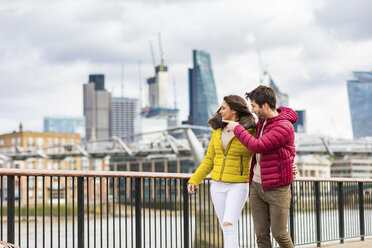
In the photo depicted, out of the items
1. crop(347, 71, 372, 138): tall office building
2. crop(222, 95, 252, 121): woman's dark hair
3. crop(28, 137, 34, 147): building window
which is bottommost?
crop(222, 95, 252, 121): woman's dark hair

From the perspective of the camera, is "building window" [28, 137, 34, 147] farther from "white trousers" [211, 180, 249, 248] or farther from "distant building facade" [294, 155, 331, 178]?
"white trousers" [211, 180, 249, 248]

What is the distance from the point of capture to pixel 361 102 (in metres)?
180

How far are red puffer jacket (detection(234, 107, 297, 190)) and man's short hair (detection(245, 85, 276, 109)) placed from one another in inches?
5.1

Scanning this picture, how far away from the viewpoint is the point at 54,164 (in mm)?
108688

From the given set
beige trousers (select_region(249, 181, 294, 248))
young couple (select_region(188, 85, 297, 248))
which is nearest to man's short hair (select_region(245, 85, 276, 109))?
young couple (select_region(188, 85, 297, 248))

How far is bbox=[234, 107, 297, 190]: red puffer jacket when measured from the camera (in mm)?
3801

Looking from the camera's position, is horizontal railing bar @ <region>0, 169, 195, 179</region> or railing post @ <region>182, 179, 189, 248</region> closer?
horizontal railing bar @ <region>0, 169, 195, 179</region>

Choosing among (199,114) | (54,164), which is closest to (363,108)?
(199,114)

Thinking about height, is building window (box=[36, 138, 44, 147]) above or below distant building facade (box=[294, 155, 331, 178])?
above

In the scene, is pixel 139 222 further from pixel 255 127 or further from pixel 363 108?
pixel 363 108

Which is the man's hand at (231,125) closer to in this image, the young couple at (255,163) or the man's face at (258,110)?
the young couple at (255,163)

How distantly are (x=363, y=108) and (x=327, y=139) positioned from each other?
14078 centimetres

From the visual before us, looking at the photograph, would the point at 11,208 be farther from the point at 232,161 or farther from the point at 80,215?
the point at 232,161

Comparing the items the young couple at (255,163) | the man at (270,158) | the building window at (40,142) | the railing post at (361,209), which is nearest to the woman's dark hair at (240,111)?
the young couple at (255,163)
